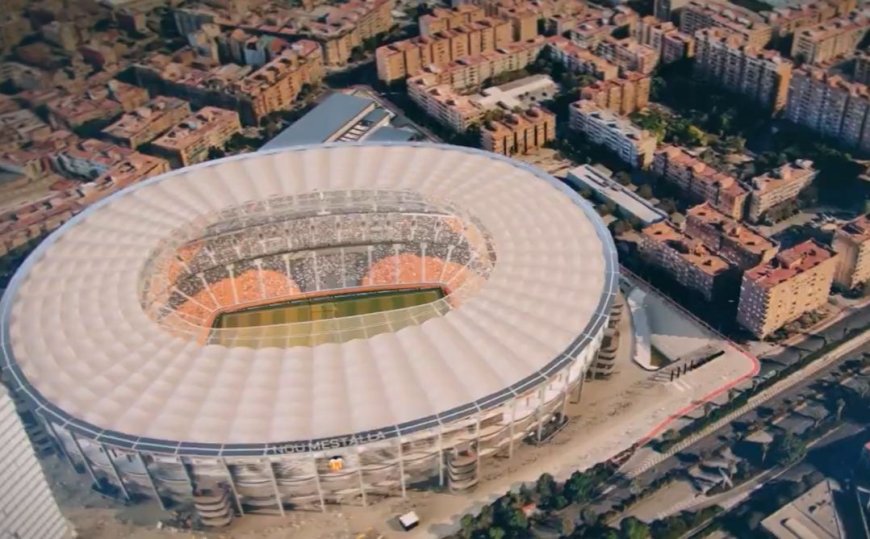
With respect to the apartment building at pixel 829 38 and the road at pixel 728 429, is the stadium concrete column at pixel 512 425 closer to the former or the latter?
the road at pixel 728 429

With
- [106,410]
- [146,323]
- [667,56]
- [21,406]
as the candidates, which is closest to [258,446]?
[106,410]

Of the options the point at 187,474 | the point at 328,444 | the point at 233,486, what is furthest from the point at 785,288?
the point at 187,474

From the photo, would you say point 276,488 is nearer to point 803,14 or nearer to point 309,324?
point 309,324

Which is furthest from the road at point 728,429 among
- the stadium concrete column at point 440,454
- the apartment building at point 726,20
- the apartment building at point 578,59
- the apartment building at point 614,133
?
the apartment building at point 726,20

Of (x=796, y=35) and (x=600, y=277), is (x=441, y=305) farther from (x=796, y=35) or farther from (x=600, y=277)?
Answer: (x=796, y=35)

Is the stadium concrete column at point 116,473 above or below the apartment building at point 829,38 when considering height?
below

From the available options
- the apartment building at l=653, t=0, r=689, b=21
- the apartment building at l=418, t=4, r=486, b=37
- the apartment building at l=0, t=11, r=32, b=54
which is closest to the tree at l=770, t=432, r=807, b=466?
the apartment building at l=418, t=4, r=486, b=37
